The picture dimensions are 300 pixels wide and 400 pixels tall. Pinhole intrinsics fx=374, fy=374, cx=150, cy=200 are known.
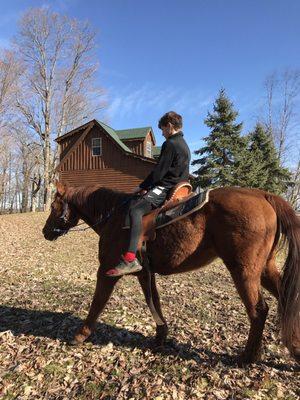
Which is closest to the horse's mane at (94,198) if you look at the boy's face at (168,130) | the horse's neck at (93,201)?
the horse's neck at (93,201)

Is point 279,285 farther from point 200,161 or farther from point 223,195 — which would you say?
point 200,161

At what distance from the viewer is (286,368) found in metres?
4.66

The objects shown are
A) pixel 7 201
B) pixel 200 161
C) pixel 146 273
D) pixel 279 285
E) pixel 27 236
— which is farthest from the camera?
pixel 7 201

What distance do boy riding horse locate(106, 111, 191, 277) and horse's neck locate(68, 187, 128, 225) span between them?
653 mm

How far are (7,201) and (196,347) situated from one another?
3178 inches

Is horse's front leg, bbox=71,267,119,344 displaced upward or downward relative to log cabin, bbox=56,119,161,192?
downward

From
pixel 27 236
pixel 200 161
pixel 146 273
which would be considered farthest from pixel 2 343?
pixel 200 161

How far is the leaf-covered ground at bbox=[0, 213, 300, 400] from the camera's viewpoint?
4297 millimetres

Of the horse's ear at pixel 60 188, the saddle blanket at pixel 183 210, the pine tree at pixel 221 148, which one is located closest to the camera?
the saddle blanket at pixel 183 210

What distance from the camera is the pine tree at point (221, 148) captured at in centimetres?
2902

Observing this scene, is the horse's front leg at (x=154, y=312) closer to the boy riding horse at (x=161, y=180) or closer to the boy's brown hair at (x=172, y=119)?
the boy riding horse at (x=161, y=180)

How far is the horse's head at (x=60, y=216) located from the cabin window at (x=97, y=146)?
90.5ft

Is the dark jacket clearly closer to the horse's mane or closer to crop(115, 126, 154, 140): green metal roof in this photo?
the horse's mane

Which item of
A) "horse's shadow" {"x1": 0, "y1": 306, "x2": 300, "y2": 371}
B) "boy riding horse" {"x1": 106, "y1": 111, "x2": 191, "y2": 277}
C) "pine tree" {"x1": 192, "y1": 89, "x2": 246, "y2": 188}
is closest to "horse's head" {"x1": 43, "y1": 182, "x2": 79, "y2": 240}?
"boy riding horse" {"x1": 106, "y1": 111, "x2": 191, "y2": 277}
